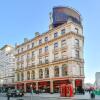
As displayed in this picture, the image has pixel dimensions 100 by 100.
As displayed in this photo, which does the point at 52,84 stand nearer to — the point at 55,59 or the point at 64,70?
the point at 64,70

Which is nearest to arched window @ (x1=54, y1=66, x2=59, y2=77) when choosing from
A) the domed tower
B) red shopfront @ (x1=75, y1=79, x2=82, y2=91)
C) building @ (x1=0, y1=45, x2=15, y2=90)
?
red shopfront @ (x1=75, y1=79, x2=82, y2=91)

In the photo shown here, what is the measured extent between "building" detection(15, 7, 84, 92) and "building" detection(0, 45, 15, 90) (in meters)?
19.2

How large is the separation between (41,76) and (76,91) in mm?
14161

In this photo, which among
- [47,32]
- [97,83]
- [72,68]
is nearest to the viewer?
[72,68]

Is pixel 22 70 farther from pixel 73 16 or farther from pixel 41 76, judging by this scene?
pixel 73 16

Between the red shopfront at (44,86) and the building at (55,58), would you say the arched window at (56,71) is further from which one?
the red shopfront at (44,86)

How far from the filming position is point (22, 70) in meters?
73.8

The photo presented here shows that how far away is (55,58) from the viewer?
2306 inches

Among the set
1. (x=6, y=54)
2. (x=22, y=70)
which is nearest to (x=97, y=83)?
(x=6, y=54)

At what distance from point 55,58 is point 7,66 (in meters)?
46.0

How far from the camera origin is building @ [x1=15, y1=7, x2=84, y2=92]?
53938mm

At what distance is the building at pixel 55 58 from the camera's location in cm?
5394

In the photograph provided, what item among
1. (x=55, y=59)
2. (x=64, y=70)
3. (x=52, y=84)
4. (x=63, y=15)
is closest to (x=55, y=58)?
(x=55, y=59)

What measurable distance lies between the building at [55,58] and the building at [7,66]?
19190mm
